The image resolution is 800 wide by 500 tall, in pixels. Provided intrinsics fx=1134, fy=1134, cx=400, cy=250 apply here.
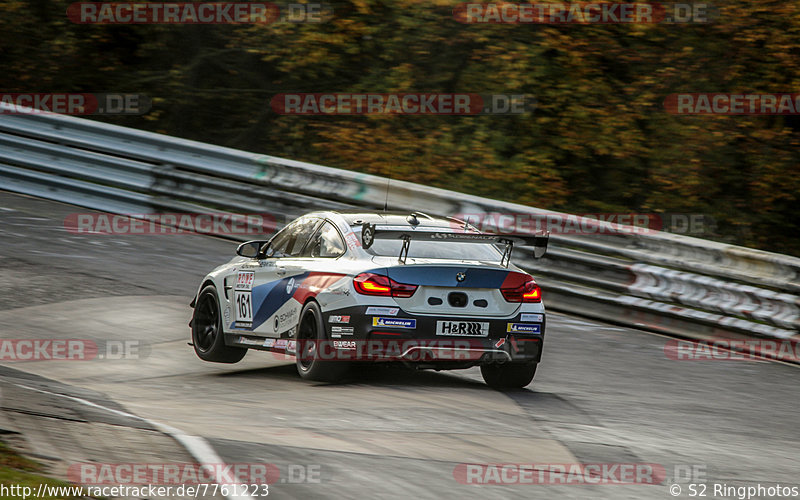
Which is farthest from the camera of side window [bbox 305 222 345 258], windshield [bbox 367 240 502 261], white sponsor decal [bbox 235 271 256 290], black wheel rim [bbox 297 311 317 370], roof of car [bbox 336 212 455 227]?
white sponsor decal [bbox 235 271 256 290]

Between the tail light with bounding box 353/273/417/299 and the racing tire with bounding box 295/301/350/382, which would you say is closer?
the tail light with bounding box 353/273/417/299

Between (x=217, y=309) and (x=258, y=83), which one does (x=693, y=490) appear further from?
(x=258, y=83)

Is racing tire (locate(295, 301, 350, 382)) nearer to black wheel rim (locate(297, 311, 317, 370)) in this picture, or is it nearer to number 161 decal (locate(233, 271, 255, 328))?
black wheel rim (locate(297, 311, 317, 370))

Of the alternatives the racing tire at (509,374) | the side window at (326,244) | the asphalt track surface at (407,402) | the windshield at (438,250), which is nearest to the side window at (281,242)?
the side window at (326,244)

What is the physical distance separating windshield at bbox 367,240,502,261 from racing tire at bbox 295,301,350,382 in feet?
2.38

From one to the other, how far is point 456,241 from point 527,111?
976 centimetres

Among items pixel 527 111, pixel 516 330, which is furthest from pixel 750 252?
pixel 527 111

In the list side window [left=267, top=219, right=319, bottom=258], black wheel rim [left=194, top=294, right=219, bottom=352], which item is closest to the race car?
side window [left=267, top=219, right=319, bottom=258]

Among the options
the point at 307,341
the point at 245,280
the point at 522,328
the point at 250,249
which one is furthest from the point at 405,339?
the point at 250,249

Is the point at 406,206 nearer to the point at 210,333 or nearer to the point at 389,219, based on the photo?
the point at 210,333

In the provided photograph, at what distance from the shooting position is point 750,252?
1266 cm

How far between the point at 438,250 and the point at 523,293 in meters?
0.80

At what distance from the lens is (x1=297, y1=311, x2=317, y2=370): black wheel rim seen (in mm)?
9297

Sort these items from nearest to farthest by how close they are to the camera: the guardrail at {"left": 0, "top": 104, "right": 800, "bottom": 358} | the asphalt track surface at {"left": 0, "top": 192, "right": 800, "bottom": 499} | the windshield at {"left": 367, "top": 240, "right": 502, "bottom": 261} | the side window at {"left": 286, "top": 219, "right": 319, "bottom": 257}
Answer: the asphalt track surface at {"left": 0, "top": 192, "right": 800, "bottom": 499} → the windshield at {"left": 367, "top": 240, "right": 502, "bottom": 261} → the side window at {"left": 286, "top": 219, "right": 319, "bottom": 257} → the guardrail at {"left": 0, "top": 104, "right": 800, "bottom": 358}
